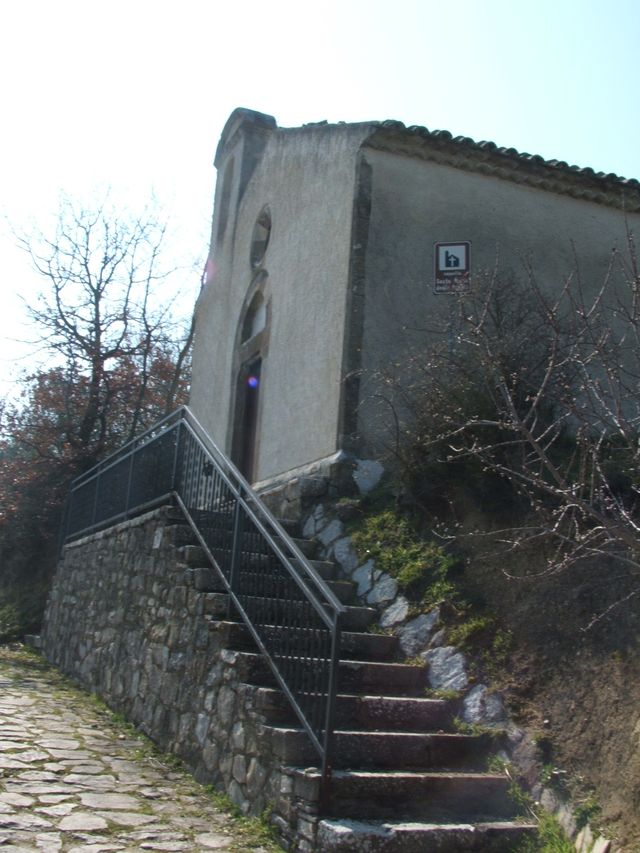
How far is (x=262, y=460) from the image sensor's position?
35.9ft

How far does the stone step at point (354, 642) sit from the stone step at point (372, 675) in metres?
0.22

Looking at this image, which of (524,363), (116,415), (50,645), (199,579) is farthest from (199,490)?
(116,415)

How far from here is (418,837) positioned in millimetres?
4355

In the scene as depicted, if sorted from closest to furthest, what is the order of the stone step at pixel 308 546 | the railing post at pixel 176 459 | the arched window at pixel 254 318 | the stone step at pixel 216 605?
the stone step at pixel 216 605, the stone step at pixel 308 546, the railing post at pixel 176 459, the arched window at pixel 254 318

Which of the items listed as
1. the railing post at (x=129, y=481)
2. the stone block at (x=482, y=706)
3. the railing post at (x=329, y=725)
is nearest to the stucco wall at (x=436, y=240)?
the railing post at (x=129, y=481)

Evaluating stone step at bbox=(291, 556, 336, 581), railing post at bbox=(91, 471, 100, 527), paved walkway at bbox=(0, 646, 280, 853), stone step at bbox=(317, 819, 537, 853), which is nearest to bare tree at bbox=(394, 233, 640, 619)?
stone step at bbox=(291, 556, 336, 581)

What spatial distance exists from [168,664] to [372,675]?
187 centimetres

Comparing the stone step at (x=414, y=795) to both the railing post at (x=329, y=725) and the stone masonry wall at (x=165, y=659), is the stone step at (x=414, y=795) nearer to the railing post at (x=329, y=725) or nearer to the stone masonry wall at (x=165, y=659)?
the railing post at (x=329, y=725)

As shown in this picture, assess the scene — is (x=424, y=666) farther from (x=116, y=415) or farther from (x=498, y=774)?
(x=116, y=415)

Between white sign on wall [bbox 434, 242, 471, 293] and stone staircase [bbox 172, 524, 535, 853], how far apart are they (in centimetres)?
369

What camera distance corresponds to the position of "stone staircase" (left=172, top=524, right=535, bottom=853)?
4.42 metres

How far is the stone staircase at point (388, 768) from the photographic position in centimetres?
442

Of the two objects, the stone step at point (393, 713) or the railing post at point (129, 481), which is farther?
the railing post at point (129, 481)

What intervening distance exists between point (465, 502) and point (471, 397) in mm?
864
